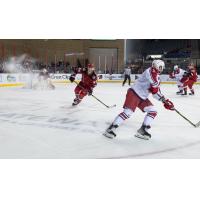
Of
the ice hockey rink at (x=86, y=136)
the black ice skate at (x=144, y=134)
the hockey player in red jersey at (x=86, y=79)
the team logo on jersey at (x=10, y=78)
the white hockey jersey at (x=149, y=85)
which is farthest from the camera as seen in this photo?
the team logo on jersey at (x=10, y=78)

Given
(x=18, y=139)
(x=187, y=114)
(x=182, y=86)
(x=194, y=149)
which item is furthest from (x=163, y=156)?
(x=182, y=86)

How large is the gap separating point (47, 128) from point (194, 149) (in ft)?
5.84

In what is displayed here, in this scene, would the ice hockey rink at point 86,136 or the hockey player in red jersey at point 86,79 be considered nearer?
the ice hockey rink at point 86,136

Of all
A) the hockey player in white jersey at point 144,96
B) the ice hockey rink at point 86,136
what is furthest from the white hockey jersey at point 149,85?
the ice hockey rink at point 86,136

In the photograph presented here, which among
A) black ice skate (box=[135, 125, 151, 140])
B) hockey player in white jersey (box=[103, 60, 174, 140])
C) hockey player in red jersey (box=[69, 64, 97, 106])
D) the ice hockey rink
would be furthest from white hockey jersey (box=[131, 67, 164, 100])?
hockey player in red jersey (box=[69, 64, 97, 106])

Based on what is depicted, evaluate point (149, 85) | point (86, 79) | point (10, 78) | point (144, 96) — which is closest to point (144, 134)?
point (144, 96)

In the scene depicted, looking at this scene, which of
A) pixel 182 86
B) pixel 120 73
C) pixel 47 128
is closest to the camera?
pixel 47 128

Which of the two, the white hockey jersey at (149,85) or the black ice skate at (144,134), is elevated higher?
the white hockey jersey at (149,85)

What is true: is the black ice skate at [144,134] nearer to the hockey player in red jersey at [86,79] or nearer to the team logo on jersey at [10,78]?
the hockey player in red jersey at [86,79]

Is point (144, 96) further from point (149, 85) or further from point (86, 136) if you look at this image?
point (86, 136)

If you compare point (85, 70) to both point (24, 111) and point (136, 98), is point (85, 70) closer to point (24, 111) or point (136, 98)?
point (24, 111)

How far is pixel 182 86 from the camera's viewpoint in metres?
8.20

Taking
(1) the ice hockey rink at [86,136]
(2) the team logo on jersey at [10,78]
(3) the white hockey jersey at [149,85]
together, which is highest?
(3) the white hockey jersey at [149,85]

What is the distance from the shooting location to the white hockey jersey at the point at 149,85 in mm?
3191
